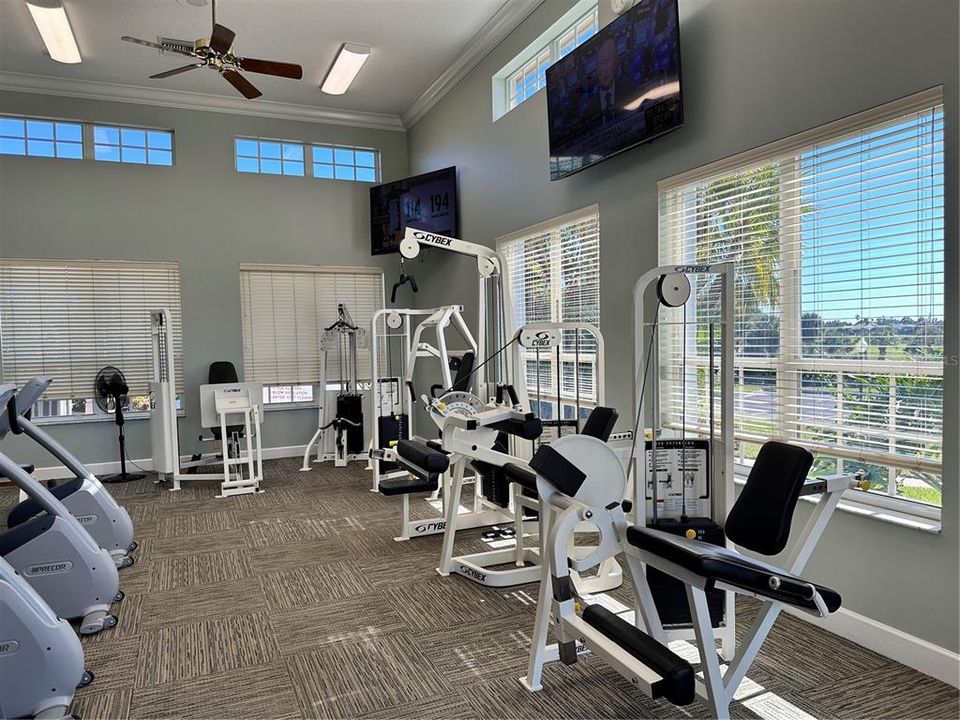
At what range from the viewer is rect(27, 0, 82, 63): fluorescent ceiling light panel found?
14.8 feet

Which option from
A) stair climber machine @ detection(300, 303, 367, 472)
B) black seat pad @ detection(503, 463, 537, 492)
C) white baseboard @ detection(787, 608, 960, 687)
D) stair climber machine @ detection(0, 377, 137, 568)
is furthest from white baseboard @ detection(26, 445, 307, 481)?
white baseboard @ detection(787, 608, 960, 687)

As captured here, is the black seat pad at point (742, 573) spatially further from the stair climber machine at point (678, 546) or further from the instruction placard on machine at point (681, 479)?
the instruction placard on machine at point (681, 479)

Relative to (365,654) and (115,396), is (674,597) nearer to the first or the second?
(365,654)

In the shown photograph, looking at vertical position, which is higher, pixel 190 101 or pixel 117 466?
pixel 190 101

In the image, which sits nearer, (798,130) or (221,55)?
(798,130)

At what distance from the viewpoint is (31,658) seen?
2.15 metres

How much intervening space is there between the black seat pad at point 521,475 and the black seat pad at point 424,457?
0.60 m

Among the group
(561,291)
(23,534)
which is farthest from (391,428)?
(23,534)

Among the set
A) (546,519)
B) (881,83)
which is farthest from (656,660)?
(881,83)

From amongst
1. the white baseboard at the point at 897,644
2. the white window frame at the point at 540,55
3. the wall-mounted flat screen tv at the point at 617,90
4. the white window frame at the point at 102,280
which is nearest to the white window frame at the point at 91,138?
the white window frame at the point at 102,280

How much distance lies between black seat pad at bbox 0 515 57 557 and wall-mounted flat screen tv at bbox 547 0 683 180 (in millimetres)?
3507

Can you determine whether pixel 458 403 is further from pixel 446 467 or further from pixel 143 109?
pixel 143 109

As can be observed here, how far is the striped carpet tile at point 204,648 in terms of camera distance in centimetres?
258

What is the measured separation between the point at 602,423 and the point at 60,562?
2.54 metres
